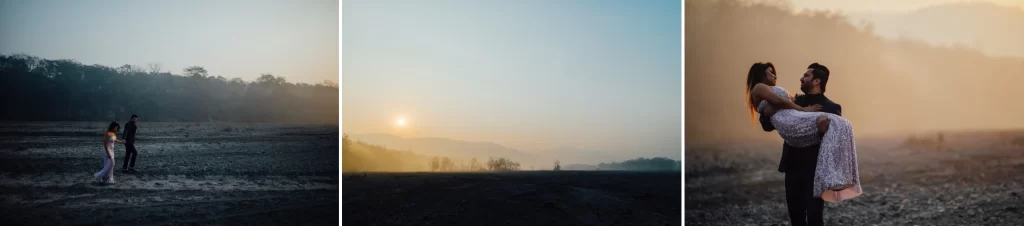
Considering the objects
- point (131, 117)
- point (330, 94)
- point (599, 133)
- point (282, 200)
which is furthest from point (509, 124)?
point (131, 117)

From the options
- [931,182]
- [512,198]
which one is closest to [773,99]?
[931,182]

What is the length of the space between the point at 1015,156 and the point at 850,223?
1322mm

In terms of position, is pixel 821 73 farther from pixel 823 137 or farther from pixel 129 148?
pixel 129 148

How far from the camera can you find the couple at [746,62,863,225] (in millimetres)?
5871

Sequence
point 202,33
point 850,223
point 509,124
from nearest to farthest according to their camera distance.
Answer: point 850,223 < point 202,33 < point 509,124

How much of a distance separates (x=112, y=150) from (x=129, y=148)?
11 cm

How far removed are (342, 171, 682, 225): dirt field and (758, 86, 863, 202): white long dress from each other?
3.33ft

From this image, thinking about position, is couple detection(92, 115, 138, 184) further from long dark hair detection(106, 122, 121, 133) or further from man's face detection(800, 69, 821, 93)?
man's face detection(800, 69, 821, 93)

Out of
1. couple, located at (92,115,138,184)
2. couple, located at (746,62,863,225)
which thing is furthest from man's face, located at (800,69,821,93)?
couple, located at (92,115,138,184)

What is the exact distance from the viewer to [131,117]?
6.23 m

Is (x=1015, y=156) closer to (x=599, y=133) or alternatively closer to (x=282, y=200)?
(x=599, y=133)

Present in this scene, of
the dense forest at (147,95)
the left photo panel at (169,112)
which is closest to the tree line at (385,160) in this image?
the left photo panel at (169,112)

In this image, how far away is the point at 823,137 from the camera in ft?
19.3

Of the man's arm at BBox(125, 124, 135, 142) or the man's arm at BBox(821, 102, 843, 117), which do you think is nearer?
the man's arm at BBox(821, 102, 843, 117)
